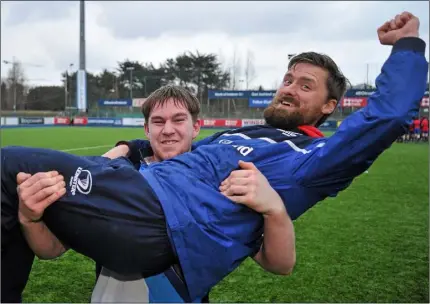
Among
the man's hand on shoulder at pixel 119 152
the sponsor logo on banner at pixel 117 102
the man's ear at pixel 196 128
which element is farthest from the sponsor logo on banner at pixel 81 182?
the sponsor logo on banner at pixel 117 102

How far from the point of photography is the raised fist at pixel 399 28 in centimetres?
206

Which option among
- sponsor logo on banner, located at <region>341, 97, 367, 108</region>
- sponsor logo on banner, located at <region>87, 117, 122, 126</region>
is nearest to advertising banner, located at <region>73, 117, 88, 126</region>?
sponsor logo on banner, located at <region>87, 117, 122, 126</region>

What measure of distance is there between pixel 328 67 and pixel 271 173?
79 cm

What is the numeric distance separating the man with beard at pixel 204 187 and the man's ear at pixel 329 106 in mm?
487

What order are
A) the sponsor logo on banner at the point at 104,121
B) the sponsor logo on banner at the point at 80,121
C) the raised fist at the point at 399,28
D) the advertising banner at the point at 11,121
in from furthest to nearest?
the sponsor logo on banner at the point at 80,121 < the sponsor logo on banner at the point at 104,121 < the advertising banner at the point at 11,121 < the raised fist at the point at 399,28

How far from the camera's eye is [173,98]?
2609 mm

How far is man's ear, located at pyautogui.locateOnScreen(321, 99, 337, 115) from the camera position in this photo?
265 cm

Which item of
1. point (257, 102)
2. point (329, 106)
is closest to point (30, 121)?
point (257, 102)

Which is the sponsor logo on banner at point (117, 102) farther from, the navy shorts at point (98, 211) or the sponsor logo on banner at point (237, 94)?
the navy shorts at point (98, 211)

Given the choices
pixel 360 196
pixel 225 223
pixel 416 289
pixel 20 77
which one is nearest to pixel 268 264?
pixel 225 223

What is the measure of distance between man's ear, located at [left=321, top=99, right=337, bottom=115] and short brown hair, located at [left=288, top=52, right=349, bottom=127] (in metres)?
0.02

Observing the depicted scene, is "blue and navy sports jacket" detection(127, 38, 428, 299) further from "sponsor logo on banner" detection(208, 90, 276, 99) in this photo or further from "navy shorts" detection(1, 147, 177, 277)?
"sponsor logo on banner" detection(208, 90, 276, 99)

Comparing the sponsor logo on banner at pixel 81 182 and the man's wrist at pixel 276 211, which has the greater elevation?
the sponsor logo on banner at pixel 81 182

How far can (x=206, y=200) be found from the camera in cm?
201
